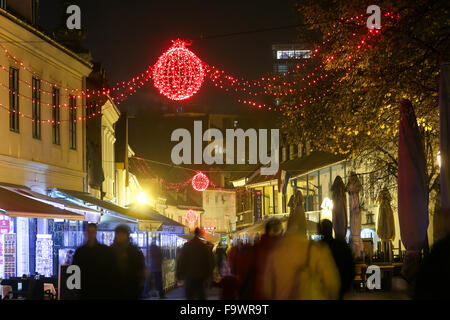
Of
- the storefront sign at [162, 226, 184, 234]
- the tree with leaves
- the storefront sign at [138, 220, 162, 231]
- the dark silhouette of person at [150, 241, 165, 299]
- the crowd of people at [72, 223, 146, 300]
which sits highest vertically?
the tree with leaves

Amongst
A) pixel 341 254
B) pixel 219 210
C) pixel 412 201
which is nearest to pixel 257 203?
pixel 219 210

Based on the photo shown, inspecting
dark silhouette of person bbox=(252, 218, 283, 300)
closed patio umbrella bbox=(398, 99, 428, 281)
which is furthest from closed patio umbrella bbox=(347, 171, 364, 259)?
dark silhouette of person bbox=(252, 218, 283, 300)

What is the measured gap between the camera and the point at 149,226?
26766 mm

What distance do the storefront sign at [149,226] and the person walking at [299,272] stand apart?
16.6m

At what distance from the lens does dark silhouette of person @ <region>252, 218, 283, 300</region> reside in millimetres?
10336

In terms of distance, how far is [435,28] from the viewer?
17.8 meters

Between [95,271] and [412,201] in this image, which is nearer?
[95,271]

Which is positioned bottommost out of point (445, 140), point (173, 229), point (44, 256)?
point (44, 256)

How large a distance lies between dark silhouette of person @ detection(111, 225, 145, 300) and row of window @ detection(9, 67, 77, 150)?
11.7 m

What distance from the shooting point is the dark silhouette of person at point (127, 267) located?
11781 mm

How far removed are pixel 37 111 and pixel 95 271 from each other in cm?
1492

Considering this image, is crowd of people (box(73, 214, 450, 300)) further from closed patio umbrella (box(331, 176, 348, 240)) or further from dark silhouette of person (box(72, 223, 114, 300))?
Answer: closed patio umbrella (box(331, 176, 348, 240))

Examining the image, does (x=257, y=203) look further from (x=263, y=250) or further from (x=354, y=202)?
(x=263, y=250)
